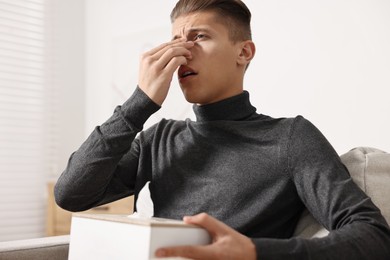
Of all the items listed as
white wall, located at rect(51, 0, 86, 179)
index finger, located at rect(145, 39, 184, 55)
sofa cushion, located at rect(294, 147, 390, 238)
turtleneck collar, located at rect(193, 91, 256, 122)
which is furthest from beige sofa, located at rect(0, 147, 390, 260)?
white wall, located at rect(51, 0, 86, 179)

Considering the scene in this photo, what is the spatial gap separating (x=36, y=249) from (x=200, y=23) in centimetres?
65

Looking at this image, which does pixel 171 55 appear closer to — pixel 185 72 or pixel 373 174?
pixel 185 72

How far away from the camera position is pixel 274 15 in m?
2.57

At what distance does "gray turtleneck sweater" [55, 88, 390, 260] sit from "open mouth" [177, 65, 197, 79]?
0.09 metres

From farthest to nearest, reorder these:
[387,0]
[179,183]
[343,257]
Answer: [387,0] → [179,183] → [343,257]

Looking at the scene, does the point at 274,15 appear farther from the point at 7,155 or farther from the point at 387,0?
the point at 7,155

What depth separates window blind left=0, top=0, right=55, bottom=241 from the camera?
3.12 m

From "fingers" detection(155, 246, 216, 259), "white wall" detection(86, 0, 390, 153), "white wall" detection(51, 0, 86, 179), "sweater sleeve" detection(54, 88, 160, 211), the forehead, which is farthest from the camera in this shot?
"white wall" detection(51, 0, 86, 179)

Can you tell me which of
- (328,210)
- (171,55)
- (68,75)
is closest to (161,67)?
(171,55)

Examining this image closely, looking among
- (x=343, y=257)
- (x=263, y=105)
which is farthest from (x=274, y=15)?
(x=343, y=257)

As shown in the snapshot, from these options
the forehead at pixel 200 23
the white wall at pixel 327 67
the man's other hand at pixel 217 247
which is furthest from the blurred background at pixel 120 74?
the man's other hand at pixel 217 247

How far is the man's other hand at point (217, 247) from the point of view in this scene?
0.73 metres

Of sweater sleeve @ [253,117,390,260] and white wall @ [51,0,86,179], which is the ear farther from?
white wall @ [51,0,86,179]

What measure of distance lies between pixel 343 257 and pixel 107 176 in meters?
0.55
